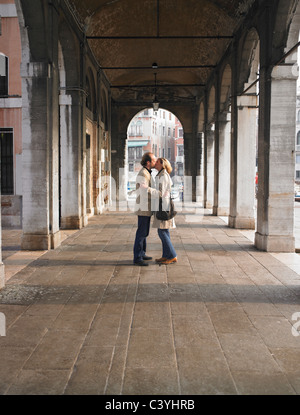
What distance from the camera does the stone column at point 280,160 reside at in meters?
8.12

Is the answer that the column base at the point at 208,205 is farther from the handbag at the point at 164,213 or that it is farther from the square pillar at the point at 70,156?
the handbag at the point at 164,213

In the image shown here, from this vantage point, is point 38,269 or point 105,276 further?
point 38,269

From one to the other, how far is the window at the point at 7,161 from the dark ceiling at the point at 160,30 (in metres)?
3.64

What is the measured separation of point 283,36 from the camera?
7973 mm

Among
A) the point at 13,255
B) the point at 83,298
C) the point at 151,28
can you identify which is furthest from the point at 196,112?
the point at 83,298

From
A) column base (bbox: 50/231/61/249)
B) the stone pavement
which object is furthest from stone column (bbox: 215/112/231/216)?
column base (bbox: 50/231/61/249)

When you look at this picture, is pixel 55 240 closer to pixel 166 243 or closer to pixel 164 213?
pixel 166 243

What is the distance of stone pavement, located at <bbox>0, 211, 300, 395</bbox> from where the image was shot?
9.87ft

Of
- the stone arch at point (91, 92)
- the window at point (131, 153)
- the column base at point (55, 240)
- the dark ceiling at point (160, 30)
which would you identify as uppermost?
the dark ceiling at point (160, 30)

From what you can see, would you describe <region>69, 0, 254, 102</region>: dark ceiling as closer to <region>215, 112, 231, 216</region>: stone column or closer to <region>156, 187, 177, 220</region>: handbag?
<region>215, 112, 231, 216</region>: stone column

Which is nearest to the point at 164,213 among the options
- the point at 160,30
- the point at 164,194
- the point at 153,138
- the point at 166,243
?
the point at 164,194

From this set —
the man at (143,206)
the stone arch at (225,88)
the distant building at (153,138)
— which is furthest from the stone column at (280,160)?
the distant building at (153,138)

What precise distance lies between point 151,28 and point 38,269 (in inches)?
400
